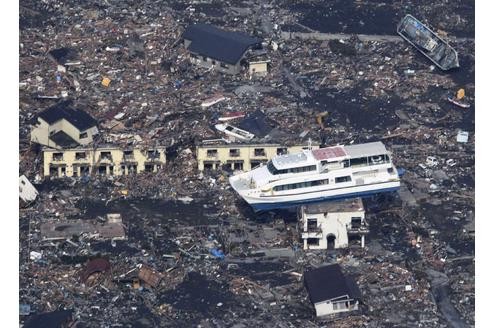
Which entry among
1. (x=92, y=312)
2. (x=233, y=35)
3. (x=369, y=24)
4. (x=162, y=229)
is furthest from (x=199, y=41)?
(x=92, y=312)

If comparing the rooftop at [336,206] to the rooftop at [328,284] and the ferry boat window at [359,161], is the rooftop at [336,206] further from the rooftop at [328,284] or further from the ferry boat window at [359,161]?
the rooftop at [328,284]

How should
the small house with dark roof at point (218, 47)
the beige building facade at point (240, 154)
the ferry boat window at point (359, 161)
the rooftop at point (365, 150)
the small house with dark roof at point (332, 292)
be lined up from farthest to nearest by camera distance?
the small house with dark roof at point (218, 47), the beige building facade at point (240, 154), the rooftop at point (365, 150), the ferry boat window at point (359, 161), the small house with dark roof at point (332, 292)

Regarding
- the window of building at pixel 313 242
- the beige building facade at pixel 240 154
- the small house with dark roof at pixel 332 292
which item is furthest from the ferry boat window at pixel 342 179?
the small house with dark roof at pixel 332 292

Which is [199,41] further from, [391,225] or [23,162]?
[391,225]

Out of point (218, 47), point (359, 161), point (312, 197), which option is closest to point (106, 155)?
point (312, 197)

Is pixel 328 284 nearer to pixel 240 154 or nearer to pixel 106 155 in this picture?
pixel 240 154

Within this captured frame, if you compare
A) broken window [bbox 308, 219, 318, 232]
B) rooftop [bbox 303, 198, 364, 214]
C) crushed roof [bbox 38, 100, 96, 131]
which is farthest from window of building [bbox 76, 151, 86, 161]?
broken window [bbox 308, 219, 318, 232]
